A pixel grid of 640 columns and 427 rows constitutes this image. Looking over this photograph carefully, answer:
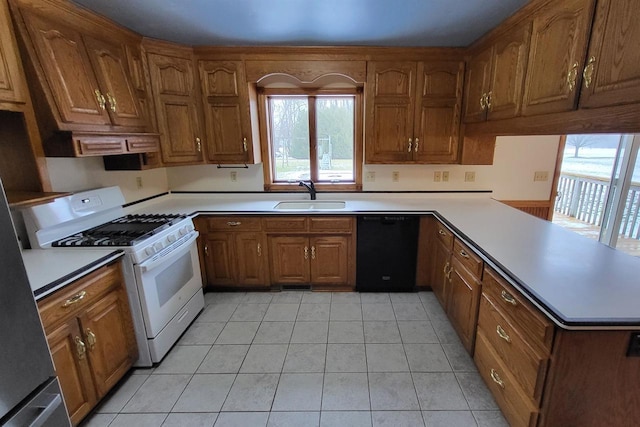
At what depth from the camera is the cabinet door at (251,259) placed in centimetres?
293

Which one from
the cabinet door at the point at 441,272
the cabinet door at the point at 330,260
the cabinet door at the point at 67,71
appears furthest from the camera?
the cabinet door at the point at 330,260

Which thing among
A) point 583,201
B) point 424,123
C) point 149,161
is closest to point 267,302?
point 149,161

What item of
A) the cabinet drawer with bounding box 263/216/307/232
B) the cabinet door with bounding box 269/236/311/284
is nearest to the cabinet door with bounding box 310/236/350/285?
the cabinet door with bounding box 269/236/311/284

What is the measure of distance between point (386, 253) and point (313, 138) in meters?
1.44

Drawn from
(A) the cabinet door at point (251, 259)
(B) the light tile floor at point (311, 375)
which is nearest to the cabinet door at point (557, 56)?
(B) the light tile floor at point (311, 375)

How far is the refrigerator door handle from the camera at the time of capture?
2.81 feet

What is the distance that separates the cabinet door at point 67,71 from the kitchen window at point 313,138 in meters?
1.49

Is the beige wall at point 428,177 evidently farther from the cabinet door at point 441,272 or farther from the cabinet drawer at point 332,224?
the cabinet door at point 441,272

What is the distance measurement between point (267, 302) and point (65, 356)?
62.5 inches

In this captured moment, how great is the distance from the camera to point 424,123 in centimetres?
288

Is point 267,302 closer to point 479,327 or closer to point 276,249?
point 276,249

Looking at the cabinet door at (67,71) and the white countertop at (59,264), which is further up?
the cabinet door at (67,71)

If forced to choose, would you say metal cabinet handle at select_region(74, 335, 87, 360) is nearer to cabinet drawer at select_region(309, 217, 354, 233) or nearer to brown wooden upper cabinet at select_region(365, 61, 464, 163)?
cabinet drawer at select_region(309, 217, 354, 233)

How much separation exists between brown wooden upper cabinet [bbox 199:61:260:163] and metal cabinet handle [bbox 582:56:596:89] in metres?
2.45
